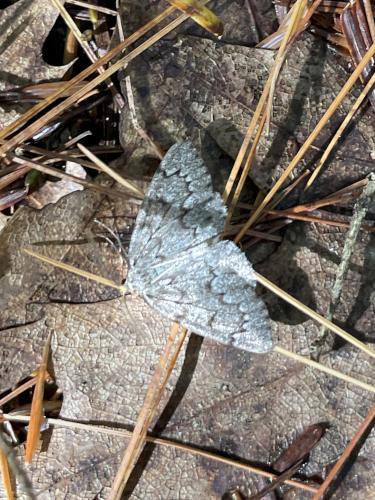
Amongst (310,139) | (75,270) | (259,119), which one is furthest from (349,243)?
(75,270)

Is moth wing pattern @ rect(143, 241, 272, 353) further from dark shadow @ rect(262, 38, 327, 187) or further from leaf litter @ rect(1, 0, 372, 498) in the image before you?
dark shadow @ rect(262, 38, 327, 187)

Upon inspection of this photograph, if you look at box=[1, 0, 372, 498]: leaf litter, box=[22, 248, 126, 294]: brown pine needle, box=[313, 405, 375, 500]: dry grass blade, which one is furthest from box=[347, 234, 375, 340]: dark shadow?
box=[22, 248, 126, 294]: brown pine needle

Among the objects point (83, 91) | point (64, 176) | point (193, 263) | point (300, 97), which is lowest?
point (193, 263)

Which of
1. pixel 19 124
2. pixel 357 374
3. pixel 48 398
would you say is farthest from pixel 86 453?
pixel 19 124

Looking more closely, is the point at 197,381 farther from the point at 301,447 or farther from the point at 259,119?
the point at 259,119

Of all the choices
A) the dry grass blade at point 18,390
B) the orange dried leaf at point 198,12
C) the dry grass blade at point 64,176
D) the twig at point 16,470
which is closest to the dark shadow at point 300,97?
the orange dried leaf at point 198,12

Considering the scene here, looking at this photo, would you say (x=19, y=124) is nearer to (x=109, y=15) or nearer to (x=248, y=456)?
(x=109, y=15)
